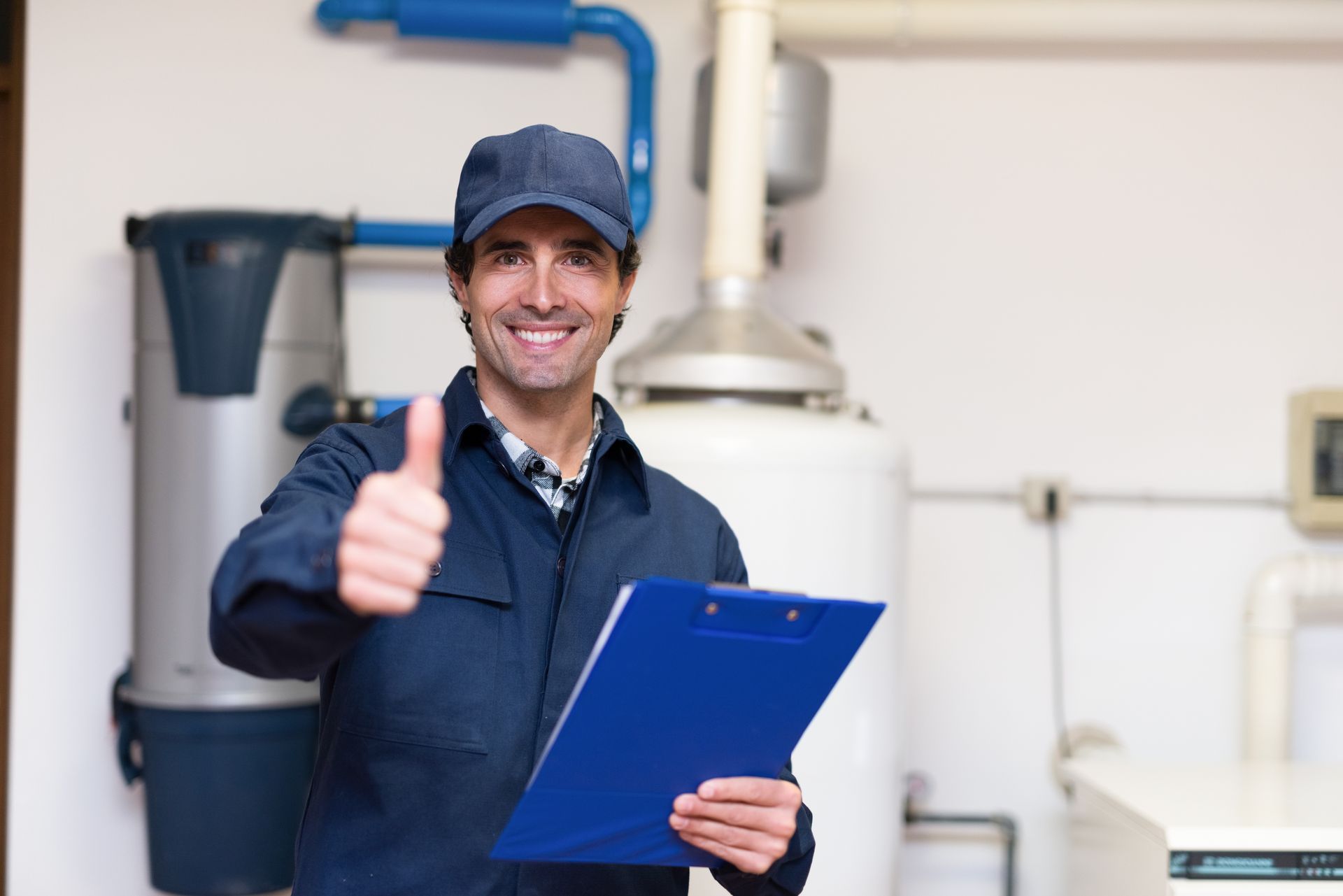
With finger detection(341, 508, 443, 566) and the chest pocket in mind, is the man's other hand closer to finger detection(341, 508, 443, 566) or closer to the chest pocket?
the chest pocket

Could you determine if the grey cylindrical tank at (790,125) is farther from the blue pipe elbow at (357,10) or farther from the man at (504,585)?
the man at (504,585)

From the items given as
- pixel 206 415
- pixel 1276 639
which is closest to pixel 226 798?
pixel 206 415

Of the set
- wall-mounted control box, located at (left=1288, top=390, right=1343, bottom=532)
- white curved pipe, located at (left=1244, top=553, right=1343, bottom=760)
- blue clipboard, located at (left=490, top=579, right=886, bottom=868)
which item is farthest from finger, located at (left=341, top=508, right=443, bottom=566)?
wall-mounted control box, located at (left=1288, top=390, right=1343, bottom=532)

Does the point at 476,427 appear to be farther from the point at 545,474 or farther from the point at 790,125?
the point at 790,125

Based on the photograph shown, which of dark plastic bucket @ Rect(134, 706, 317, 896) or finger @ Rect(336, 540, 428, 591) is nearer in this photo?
finger @ Rect(336, 540, 428, 591)

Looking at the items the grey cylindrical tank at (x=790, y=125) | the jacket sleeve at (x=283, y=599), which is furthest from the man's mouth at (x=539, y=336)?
the grey cylindrical tank at (x=790, y=125)

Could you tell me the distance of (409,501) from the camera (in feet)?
2.19

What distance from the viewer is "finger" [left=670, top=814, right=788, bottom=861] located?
2.88 feet

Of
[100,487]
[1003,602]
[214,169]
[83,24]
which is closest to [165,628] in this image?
[100,487]

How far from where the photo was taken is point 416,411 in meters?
0.69

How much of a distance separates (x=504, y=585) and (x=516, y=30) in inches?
55.3

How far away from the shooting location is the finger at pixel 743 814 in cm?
87

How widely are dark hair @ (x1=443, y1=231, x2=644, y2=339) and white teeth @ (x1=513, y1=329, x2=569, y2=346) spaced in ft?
0.18

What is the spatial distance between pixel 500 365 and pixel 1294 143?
1845 mm
